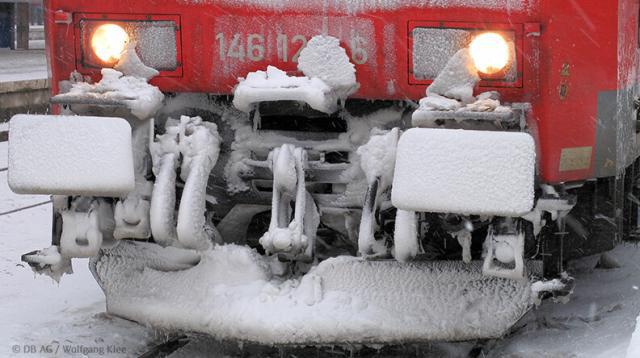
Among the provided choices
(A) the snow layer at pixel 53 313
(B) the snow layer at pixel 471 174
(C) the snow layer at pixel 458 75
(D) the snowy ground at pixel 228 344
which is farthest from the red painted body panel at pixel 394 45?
(A) the snow layer at pixel 53 313

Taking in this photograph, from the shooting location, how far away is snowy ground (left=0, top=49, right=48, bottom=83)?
16.6 metres

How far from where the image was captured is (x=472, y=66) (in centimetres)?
430

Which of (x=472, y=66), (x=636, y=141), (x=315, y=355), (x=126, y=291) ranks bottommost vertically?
(x=315, y=355)

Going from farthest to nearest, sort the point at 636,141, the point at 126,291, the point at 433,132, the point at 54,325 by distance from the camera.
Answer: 1. the point at 636,141
2. the point at 54,325
3. the point at 126,291
4. the point at 433,132

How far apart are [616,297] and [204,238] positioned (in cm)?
228

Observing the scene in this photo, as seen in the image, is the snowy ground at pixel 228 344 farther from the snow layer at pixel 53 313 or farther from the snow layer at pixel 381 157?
the snow layer at pixel 381 157

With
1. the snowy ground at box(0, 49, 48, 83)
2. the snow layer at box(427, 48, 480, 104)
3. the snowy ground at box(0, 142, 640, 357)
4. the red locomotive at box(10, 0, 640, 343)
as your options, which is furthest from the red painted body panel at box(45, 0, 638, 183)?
the snowy ground at box(0, 49, 48, 83)

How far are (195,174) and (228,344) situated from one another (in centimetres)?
93

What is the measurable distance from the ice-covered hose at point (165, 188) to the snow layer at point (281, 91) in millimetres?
318

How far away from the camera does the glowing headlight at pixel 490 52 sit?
170 inches

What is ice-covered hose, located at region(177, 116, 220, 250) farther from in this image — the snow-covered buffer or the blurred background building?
the blurred background building

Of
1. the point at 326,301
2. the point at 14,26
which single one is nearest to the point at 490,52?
the point at 326,301

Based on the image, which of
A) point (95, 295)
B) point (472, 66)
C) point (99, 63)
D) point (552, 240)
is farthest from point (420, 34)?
point (95, 295)

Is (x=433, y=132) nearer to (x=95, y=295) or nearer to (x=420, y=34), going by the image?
(x=420, y=34)
